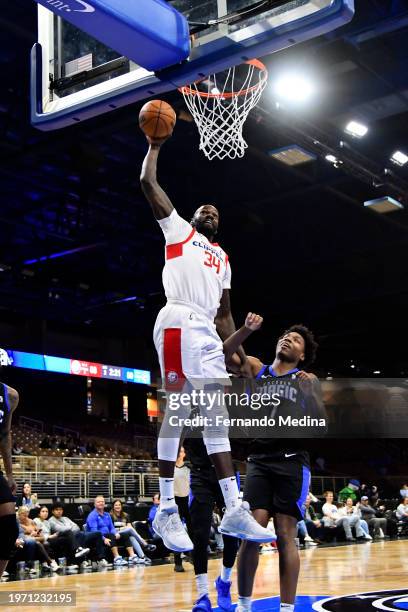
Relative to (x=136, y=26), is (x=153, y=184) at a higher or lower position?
lower

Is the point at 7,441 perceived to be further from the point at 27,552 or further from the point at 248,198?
the point at 248,198

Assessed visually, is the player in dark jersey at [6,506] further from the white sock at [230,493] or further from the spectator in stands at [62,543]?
the spectator in stands at [62,543]

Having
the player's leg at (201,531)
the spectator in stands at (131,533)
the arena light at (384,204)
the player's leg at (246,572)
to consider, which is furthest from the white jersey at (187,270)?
the arena light at (384,204)

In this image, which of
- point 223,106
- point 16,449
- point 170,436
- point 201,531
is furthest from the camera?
point 16,449

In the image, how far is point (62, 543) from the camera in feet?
39.2

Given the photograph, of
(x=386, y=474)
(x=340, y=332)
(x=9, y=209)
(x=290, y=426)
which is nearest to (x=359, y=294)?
(x=340, y=332)

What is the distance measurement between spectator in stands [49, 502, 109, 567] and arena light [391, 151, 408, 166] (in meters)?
9.02

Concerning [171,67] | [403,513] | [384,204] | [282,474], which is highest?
[384,204]

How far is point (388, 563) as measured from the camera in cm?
1082

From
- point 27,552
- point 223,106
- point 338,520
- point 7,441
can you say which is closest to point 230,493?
point 7,441

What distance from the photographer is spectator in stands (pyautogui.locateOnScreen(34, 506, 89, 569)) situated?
11883mm

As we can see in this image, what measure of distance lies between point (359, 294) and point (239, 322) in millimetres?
5540

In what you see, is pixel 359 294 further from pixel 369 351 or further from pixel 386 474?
pixel 386 474

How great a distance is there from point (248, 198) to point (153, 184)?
1308 cm
